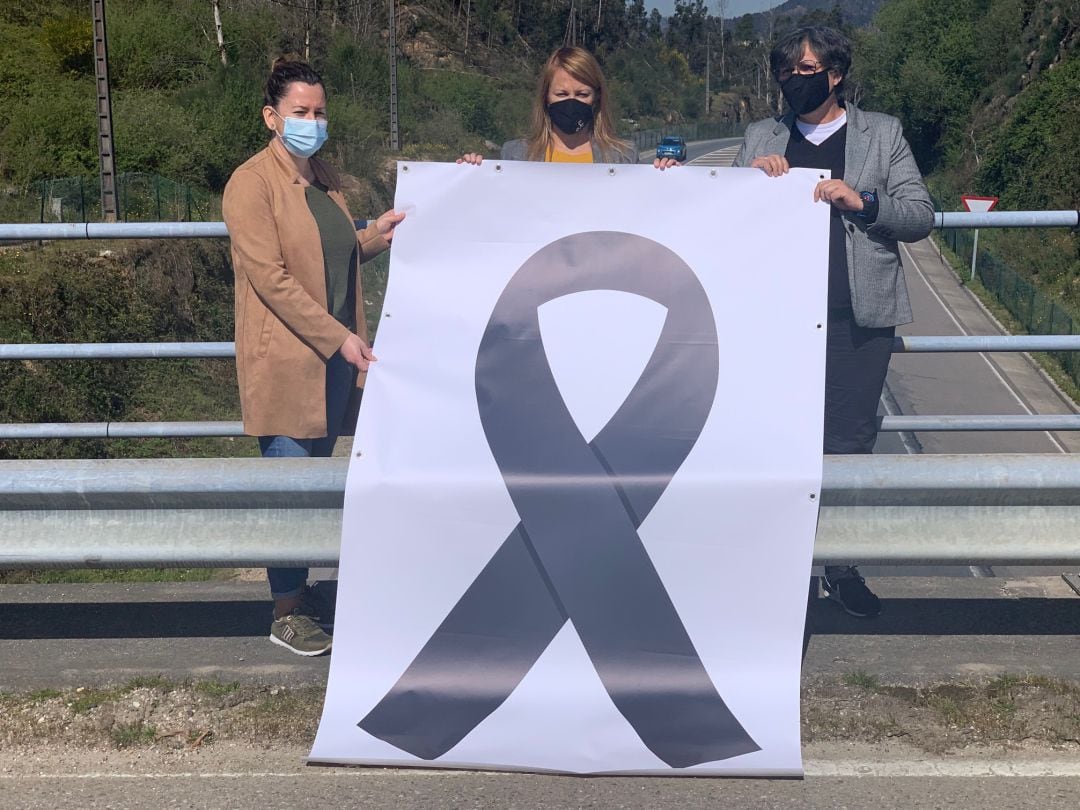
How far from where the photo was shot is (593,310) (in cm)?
379

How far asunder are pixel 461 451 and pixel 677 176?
3.77ft

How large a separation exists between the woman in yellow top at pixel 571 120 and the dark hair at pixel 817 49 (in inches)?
20.9

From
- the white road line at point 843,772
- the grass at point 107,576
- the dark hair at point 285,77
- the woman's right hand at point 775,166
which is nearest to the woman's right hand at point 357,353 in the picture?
the dark hair at point 285,77

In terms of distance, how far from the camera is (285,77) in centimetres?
410

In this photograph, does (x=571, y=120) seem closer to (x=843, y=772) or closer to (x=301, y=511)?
(x=301, y=511)

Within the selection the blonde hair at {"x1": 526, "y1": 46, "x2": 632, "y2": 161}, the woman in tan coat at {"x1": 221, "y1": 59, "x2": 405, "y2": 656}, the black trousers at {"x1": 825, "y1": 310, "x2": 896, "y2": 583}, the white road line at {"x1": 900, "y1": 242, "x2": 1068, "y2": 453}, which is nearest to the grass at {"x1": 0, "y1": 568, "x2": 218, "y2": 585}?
the woman in tan coat at {"x1": 221, "y1": 59, "x2": 405, "y2": 656}

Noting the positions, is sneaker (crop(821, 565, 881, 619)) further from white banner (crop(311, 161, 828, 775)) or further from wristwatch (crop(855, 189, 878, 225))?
wristwatch (crop(855, 189, 878, 225))

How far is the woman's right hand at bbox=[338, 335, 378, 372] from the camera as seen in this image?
383 centimetres

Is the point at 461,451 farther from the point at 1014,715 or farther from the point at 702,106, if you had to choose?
the point at 702,106

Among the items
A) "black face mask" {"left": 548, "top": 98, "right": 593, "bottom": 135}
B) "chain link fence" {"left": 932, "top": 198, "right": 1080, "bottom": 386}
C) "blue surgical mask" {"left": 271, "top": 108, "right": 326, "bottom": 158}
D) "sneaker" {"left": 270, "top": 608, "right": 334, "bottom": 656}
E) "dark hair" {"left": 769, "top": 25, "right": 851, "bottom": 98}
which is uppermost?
"dark hair" {"left": 769, "top": 25, "right": 851, "bottom": 98}

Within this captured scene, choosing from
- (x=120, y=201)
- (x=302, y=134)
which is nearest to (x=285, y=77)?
(x=302, y=134)

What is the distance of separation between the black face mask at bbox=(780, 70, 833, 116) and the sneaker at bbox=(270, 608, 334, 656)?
236 cm

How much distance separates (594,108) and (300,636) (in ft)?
6.62

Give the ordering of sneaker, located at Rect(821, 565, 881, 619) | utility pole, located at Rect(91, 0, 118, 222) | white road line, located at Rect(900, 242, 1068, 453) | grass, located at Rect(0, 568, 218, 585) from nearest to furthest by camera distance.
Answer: sneaker, located at Rect(821, 565, 881, 619) → grass, located at Rect(0, 568, 218, 585) → utility pole, located at Rect(91, 0, 118, 222) → white road line, located at Rect(900, 242, 1068, 453)
